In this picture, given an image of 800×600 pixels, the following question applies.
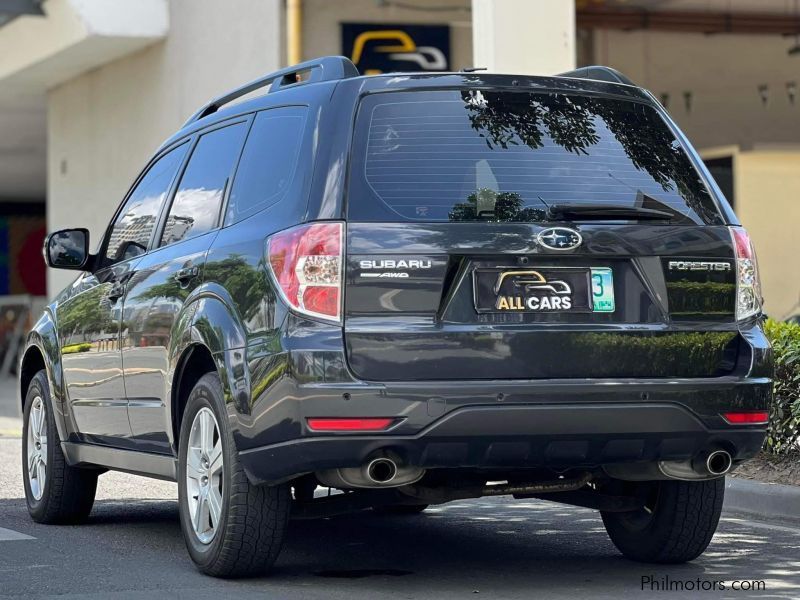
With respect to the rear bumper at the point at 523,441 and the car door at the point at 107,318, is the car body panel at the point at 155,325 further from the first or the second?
the rear bumper at the point at 523,441

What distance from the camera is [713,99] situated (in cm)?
2662

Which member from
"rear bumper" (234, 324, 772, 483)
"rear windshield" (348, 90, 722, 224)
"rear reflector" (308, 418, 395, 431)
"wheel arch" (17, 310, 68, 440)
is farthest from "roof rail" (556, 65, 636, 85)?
"wheel arch" (17, 310, 68, 440)

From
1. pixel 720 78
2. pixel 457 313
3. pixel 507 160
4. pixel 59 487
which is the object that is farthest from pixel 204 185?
pixel 720 78

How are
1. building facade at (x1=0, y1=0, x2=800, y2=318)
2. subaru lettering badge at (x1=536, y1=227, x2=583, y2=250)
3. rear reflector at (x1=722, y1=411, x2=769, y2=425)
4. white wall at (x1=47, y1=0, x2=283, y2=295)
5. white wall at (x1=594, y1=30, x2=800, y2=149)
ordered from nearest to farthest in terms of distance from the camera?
1. subaru lettering badge at (x1=536, y1=227, x2=583, y2=250)
2. rear reflector at (x1=722, y1=411, x2=769, y2=425)
3. building facade at (x1=0, y1=0, x2=800, y2=318)
4. white wall at (x1=47, y1=0, x2=283, y2=295)
5. white wall at (x1=594, y1=30, x2=800, y2=149)

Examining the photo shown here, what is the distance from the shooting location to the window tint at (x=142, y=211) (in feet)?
24.2

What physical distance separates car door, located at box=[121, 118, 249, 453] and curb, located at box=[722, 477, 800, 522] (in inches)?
133

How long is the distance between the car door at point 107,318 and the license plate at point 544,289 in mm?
2179

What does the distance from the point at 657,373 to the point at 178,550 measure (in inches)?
101

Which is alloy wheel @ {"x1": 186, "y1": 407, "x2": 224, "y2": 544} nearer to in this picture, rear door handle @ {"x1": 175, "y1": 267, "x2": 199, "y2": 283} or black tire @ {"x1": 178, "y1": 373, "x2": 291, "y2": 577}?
black tire @ {"x1": 178, "y1": 373, "x2": 291, "y2": 577}

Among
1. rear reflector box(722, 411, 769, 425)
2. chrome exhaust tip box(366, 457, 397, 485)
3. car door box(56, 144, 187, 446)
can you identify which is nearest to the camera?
chrome exhaust tip box(366, 457, 397, 485)

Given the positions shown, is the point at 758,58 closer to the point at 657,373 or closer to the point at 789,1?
the point at 789,1

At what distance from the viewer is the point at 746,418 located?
5832 millimetres

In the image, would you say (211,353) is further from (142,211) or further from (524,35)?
(524,35)

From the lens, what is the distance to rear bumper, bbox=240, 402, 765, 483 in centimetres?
548
